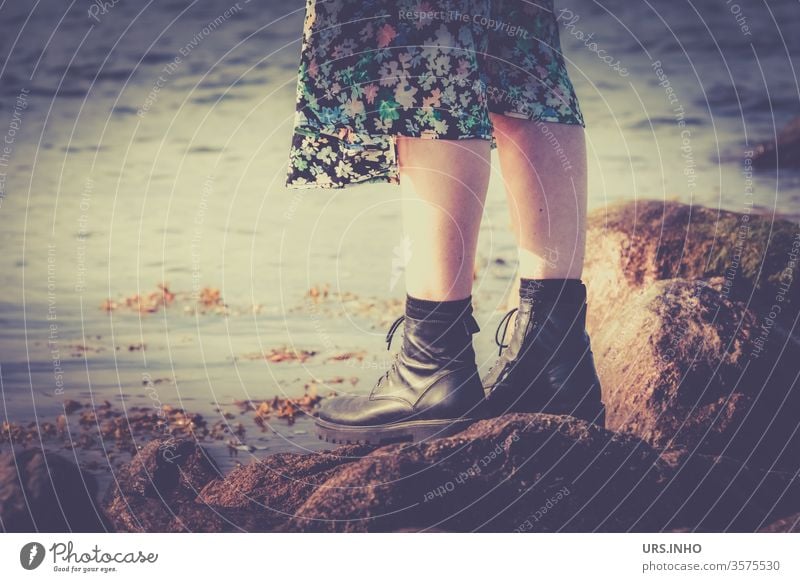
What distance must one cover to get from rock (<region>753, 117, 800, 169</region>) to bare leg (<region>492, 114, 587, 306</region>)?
165 inches

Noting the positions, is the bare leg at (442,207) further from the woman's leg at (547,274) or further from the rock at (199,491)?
the rock at (199,491)

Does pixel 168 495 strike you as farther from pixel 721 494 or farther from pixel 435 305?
pixel 721 494

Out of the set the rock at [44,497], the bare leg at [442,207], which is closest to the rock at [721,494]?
the bare leg at [442,207]

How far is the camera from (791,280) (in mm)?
3641

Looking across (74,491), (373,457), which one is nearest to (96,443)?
(74,491)

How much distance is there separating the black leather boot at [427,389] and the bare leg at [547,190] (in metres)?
0.27

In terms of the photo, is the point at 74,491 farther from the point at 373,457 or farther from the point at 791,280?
the point at 791,280

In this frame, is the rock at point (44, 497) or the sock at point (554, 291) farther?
the sock at point (554, 291)

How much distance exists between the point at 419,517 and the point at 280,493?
1.37ft

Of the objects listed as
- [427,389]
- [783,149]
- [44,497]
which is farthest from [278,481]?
[783,149]

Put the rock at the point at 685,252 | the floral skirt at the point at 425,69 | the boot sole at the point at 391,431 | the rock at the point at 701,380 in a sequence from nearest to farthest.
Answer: the floral skirt at the point at 425,69 → the boot sole at the point at 391,431 → the rock at the point at 701,380 → the rock at the point at 685,252

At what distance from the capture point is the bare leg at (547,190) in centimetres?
274

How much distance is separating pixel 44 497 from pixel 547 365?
138cm

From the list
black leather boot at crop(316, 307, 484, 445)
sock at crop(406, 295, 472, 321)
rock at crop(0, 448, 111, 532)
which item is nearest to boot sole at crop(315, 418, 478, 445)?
black leather boot at crop(316, 307, 484, 445)
